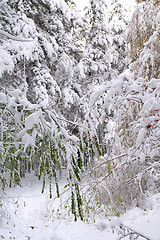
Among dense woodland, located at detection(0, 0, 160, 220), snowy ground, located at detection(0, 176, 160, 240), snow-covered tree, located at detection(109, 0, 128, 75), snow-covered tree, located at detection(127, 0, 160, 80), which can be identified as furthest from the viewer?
snow-covered tree, located at detection(109, 0, 128, 75)

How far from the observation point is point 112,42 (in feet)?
45.7

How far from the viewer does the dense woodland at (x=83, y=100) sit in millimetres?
1700

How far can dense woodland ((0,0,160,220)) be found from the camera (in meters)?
1.70

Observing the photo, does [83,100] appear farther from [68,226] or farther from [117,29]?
[68,226]

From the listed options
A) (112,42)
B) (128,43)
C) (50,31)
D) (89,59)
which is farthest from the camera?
(112,42)

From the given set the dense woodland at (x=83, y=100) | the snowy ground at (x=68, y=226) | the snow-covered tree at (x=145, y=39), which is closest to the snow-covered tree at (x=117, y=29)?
the dense woodland at (x=83, y=100)

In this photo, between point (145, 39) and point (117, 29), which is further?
point (117, 29)

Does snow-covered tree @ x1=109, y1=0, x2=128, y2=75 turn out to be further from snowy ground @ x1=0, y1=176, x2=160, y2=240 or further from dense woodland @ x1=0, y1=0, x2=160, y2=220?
snowy ground @ x1=0, y1=176, x2=160, y2=240

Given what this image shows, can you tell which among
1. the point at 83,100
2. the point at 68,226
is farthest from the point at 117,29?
the point at 68,226

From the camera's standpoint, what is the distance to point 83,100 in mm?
12500

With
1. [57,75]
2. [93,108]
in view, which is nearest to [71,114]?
[57,75]

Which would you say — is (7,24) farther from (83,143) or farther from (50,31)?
(83,143)

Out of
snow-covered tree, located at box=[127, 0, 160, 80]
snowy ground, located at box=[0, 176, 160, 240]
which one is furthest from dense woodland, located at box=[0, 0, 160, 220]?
snowy ground, located at box=[0, 176, 160, 240]

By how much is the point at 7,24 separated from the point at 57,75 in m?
3.67
